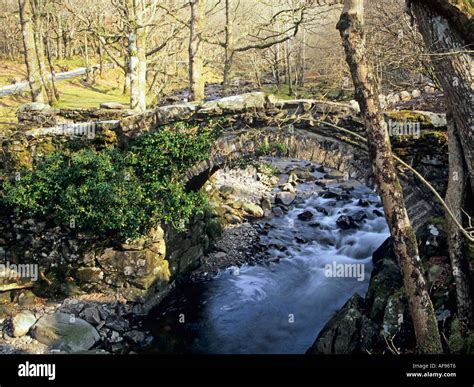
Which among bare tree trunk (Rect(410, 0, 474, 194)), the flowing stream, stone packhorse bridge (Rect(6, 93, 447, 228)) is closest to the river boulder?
the flowing stream

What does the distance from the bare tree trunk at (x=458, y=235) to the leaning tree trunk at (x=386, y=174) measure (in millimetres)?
1156

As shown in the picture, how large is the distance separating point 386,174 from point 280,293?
23.6 feet

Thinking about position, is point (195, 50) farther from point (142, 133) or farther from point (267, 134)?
point (267, 134)

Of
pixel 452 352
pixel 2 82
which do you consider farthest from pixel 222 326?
pixel 2 82

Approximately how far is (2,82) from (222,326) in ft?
80.4

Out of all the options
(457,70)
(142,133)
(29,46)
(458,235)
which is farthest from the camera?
(29,46)

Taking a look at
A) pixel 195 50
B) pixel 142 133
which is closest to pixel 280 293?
pixel 142 133

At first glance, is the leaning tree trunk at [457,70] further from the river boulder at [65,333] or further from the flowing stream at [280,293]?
the river boulder at [65,333]

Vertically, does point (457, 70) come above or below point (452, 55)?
below

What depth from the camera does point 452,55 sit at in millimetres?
6430

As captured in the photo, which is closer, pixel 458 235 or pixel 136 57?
pixel 458 235

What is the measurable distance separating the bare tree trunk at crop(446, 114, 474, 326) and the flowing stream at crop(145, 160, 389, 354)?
13.5ft

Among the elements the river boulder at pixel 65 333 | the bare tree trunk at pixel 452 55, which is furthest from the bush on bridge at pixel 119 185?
the bare tree trunk at pixel 452 55

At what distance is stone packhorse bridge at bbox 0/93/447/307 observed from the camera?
1016 cm
